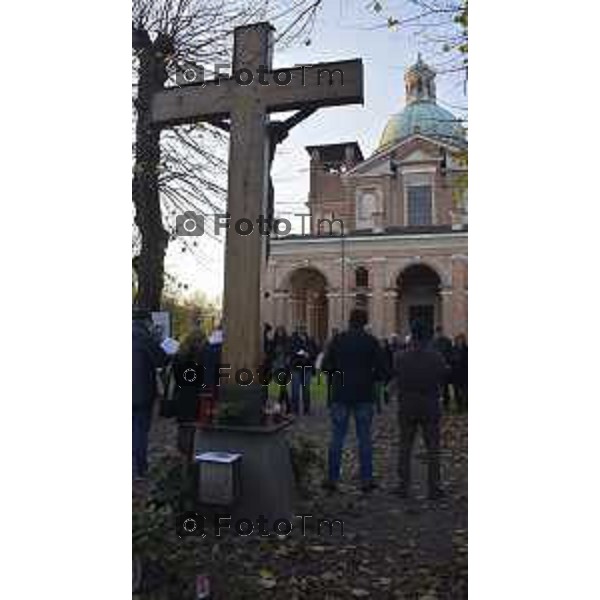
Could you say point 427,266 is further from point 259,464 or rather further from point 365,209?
point 259,464

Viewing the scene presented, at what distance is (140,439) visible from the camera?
2.40 meters

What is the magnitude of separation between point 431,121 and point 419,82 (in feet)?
0.40

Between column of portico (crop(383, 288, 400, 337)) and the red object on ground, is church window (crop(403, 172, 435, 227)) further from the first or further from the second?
the red object on ground

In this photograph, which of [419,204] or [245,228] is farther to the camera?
[245,228]

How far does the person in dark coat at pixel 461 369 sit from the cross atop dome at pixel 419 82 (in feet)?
2.32

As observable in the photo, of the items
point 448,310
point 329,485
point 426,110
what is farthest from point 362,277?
point 329,485

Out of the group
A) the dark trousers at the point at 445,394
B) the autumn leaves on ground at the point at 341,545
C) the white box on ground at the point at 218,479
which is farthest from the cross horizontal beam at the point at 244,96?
the white box on ground at the point at 218,479

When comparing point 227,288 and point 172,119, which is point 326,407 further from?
point 172,119

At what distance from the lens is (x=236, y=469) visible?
8.51 ft

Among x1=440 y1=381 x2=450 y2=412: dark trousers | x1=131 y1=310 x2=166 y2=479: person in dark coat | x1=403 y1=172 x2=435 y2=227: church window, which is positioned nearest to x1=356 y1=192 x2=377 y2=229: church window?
x1=403 y1=172 x2=435 y2=227: church window

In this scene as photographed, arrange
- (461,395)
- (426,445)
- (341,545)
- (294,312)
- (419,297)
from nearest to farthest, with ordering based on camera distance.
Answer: (461,395) < (419,297) < (341,545) < (426,445) < (294,312)

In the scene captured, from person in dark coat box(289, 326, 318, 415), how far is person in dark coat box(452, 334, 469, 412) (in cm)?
52
